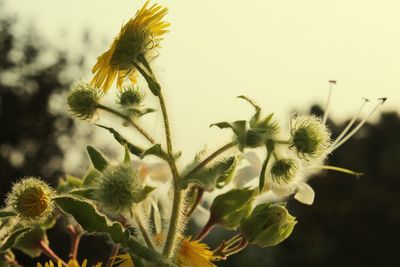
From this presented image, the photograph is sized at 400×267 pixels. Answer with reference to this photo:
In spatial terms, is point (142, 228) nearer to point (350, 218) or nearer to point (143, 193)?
point (143, 193)

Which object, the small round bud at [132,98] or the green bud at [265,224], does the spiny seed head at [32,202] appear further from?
the green bud at [265,224]

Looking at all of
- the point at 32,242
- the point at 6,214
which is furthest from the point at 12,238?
the point at 32,242

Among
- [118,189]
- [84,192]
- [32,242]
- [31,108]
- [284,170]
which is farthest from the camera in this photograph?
[31,108]

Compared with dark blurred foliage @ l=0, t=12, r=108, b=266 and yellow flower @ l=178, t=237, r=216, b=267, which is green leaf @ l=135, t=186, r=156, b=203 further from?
dark blurred foliage @ l=0, t=12, r=108, b=266

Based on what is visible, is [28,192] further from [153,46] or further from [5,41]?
[5,41]

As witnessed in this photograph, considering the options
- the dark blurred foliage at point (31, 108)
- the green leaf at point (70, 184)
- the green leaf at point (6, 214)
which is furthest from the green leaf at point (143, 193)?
the dark blurred foliage at point (31, 108)

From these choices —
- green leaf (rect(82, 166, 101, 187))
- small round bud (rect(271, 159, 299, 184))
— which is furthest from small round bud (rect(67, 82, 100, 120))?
small round bud (rect(271, 159, 299, 184))
